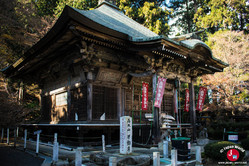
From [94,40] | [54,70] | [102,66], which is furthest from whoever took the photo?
[54,70]

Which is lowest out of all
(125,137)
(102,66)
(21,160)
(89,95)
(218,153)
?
(21,160)

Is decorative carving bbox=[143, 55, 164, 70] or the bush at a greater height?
decorative carving bbox=[143, 55, 164, 70]

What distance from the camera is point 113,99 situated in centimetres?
1191

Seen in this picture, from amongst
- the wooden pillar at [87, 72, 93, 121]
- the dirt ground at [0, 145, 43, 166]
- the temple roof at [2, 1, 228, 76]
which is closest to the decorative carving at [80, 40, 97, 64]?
the temple roof at [2, 1, 228, 76]

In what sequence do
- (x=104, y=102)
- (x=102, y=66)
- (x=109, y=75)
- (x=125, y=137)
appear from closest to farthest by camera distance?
(x=125, y=137) < (x=102, y=66) < (x=104, y=102) < (x=109, y=75)

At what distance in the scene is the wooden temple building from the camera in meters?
9.56

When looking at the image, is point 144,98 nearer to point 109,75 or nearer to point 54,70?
point 109,75

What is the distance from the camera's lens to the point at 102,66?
11305mm

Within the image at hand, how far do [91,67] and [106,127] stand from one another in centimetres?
321

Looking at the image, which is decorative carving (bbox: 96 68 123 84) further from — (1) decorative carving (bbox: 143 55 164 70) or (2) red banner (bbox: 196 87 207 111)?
(2) red banner (bbox: 196 87 207 111)

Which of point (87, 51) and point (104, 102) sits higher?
point (87, 51)

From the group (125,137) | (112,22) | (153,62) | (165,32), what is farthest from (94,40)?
(165,32)

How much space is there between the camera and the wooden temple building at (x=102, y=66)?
31.4 feet

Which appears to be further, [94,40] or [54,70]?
[54,70]
